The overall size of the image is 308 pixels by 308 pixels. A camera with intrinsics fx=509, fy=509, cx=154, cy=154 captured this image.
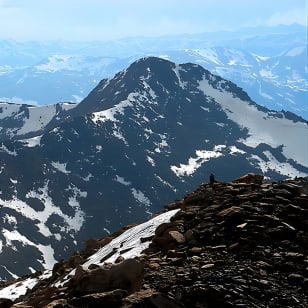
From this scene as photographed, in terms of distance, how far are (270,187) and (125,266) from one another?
1463 cm

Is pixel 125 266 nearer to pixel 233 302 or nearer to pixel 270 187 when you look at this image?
pixel 233 302

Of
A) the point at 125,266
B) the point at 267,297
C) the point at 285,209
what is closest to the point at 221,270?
the point at 267,297

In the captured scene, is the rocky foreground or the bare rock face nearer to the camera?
the rocky foreground

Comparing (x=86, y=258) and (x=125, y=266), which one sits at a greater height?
(x=125, y=266)

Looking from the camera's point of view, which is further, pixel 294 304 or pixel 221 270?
pixel 221 270

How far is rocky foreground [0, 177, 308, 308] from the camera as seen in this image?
1549 cm

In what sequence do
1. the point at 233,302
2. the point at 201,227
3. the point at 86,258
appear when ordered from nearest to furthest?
the point at 233,302
the point at 201,227
the point at 86,258

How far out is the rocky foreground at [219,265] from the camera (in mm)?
15492

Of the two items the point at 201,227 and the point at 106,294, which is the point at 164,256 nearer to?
the point at 201,227

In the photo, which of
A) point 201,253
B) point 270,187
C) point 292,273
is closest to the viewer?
point 292,273

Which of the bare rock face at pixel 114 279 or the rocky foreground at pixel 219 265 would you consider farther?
the bare rock face at pixel 114 279

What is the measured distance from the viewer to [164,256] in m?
21.1

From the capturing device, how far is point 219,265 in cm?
1795

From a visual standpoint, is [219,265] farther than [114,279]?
Yes
